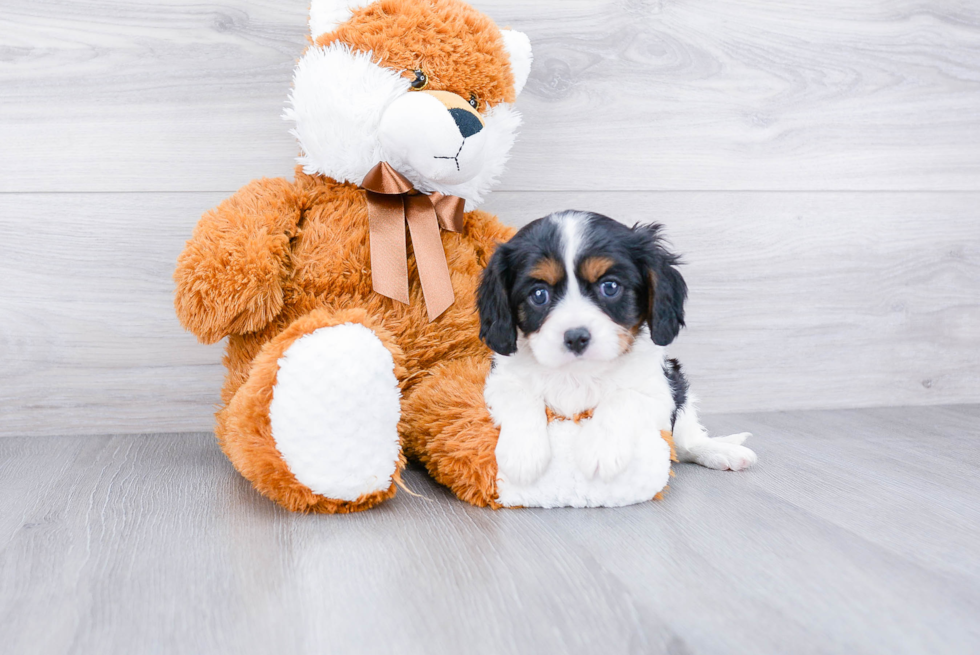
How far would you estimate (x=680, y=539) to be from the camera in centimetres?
117

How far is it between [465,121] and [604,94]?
2.30ft

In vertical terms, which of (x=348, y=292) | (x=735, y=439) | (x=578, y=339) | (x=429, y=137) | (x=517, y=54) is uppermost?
(x=517, y=54)

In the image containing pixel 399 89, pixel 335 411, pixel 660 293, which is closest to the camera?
pixel 335 411

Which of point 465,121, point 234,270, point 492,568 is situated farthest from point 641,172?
point 492,568

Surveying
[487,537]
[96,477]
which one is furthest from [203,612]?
[96,477]

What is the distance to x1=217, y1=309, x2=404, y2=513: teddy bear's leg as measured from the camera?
3.96ft

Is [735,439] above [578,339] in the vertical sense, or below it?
below

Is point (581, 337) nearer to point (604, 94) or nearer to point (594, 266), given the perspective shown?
point (594, 266)

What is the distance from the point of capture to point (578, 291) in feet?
4.19

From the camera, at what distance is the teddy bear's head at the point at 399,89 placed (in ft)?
4.62

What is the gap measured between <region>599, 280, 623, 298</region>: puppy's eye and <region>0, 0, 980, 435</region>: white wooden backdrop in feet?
2.46

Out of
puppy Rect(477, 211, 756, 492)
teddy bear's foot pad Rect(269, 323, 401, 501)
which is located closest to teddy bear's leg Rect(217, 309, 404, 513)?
teddy bear's foot pad Rect(269, 323, 401, 501)

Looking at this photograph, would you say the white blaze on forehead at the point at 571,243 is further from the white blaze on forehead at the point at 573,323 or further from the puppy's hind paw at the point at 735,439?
the puppy's hind paw at the point at 735,439

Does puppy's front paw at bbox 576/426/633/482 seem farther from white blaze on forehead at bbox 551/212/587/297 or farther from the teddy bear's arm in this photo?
the teddy bear's arm
